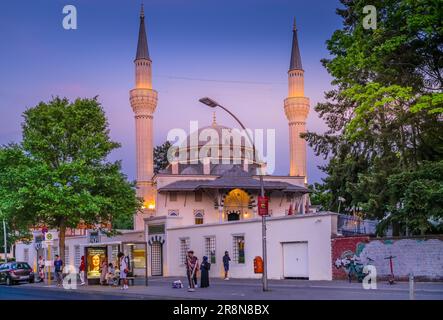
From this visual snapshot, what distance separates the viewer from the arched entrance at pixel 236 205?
57469 mm

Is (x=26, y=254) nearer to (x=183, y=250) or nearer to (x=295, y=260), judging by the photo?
(x=183, y=250)

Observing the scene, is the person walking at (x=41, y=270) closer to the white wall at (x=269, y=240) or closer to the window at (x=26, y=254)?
the white wall at (x=269, y=240)

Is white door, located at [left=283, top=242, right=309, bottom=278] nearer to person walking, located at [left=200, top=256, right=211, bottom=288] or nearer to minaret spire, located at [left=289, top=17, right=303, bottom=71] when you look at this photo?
person walking, located at [left=200, top=256, right=211, bottom=288]

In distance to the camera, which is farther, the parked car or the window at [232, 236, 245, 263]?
the parked car

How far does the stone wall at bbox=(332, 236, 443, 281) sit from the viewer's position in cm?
2917

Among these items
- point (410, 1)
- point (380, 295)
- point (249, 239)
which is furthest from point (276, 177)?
point (380, 295)

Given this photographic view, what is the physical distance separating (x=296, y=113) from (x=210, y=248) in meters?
29.4

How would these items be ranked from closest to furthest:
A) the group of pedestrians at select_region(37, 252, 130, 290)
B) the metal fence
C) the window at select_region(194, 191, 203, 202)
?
the group of pedestrians at select_region(37, 252, 130, 290) < the metal fence < the window at select_region(194, 191, 203, 202)

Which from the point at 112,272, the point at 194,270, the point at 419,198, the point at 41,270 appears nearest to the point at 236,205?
the point at 41,270

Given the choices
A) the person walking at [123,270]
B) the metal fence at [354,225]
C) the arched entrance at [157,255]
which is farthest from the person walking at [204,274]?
the arched entrance at [157,255]

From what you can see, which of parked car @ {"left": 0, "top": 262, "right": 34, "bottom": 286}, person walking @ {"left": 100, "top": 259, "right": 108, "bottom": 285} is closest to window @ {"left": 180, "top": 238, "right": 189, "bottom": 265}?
parked car @ {"left": 0, "top": 262, "right": 34, "bottom": 286}

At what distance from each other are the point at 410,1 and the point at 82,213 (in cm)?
2162

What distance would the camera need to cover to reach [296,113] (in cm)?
6900

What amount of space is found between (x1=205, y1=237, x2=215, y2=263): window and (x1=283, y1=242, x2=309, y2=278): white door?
23.6ft
